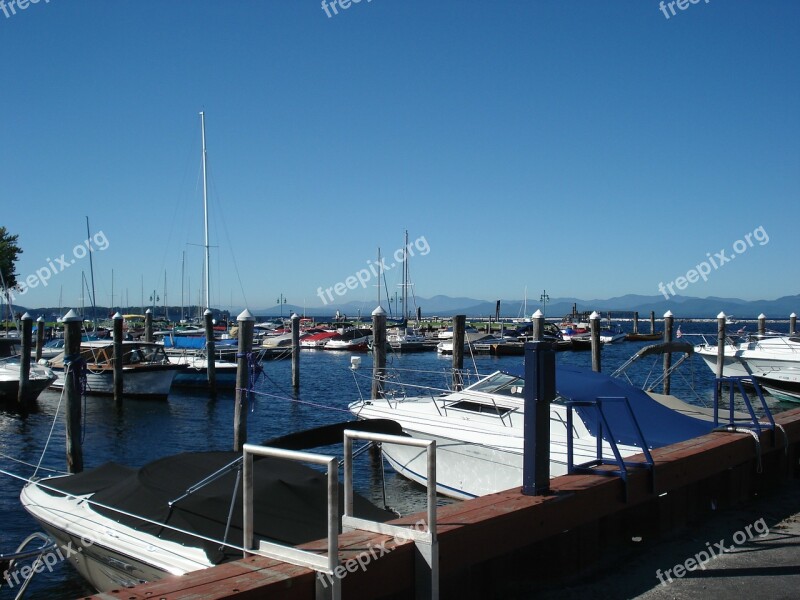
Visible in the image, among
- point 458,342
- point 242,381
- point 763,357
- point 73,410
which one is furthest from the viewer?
point 763,357

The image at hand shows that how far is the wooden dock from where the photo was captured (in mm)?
4359

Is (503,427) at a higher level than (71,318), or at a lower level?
lower

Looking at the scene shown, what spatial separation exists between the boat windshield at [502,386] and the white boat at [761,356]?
15.0m

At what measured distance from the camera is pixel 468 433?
43.8ft

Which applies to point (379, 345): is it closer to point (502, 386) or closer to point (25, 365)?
point (502, 386)

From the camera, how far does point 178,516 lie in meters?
7.84

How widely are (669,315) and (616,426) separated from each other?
18.6 metres

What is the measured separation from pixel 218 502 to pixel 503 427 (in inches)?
256

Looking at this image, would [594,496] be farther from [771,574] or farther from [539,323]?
[539,323]

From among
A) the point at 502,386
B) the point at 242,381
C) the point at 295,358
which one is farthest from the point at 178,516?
the point at 295,358

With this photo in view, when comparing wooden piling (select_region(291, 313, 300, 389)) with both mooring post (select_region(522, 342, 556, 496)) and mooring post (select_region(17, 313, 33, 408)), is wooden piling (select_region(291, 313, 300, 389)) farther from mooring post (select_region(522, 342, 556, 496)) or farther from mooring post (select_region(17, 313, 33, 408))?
mooring post (select_region(522, 342, 556, 496))

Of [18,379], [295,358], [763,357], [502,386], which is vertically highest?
[502,386]

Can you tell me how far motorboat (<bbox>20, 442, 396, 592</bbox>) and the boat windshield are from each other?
20.1 feet

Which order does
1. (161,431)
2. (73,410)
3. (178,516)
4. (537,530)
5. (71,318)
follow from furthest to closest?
(161,431), (71,318), (73,410), (178,516), (537,530)
